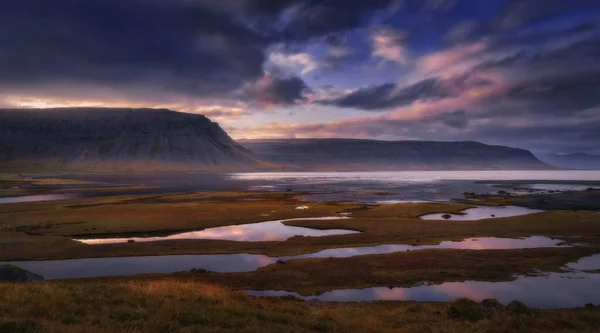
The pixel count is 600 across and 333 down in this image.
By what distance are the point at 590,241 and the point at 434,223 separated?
15070 millimetres

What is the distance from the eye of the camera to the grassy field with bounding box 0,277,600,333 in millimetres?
10602

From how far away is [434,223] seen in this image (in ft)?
151

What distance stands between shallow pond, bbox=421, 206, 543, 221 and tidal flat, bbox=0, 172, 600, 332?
4.87ft

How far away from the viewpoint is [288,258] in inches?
1177

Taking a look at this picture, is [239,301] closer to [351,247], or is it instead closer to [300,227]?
[351,247]

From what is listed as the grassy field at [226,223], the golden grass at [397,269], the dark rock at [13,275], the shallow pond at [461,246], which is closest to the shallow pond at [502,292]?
the golden grass at [397,269]

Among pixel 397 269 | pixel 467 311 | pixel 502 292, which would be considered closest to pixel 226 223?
pixel 397 269

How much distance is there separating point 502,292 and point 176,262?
21.9m

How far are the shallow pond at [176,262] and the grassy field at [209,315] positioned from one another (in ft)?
37.4

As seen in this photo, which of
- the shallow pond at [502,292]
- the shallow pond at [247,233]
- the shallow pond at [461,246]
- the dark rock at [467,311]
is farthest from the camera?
the shallow pond at [247,233]

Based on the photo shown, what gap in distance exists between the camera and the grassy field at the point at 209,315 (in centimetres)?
1060

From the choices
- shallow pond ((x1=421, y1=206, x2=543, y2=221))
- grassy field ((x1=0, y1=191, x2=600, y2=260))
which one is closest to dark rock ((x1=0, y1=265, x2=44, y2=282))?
grassy field ((x1=0, y1=191, x2=600, y2=260))

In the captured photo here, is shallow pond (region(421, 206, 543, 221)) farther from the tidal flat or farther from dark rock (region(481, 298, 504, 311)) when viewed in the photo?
dark rock (region(481, 298, 504, 311))

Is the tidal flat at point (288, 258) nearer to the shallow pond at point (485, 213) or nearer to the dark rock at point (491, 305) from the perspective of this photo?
the dark rock at point (491, 305)
